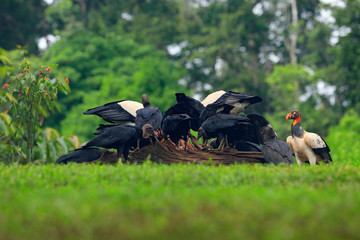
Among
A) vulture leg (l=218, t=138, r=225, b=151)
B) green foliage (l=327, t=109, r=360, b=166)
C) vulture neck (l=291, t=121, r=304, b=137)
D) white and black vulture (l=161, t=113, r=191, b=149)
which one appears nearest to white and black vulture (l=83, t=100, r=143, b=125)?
white and black vulture (l=161, t=113, r=191, b=149)

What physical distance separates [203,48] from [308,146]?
23546mm

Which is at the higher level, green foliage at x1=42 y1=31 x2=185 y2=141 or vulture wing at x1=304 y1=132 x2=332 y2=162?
green foliage at x1=42 y1=31 x2=185 y2=141

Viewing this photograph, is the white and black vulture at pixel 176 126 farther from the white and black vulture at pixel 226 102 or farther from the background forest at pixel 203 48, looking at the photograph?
the background forest at pixel 203 48

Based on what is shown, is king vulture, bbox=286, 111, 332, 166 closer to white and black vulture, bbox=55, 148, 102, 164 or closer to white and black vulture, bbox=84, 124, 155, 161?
white and black vulture, bbox=84, 124, 155, 161

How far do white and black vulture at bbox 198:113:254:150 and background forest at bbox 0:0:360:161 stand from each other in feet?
43.6

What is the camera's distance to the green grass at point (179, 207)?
4270 millimetres

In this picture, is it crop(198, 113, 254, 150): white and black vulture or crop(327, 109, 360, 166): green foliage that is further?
crop(327, 109, 360, 166): green foliage

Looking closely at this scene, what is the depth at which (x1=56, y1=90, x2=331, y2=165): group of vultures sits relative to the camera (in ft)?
30.5

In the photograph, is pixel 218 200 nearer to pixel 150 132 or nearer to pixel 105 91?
pixel 150 132

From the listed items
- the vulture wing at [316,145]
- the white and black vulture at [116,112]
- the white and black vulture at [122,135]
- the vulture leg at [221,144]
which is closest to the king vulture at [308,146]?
the vulture wing at [316,145]

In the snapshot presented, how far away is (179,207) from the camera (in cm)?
Answer: 487

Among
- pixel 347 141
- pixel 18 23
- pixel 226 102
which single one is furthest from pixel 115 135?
pixel 18 23

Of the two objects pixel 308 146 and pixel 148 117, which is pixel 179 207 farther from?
pixel 308 146

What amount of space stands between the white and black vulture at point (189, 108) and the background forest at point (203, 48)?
12967 mm
